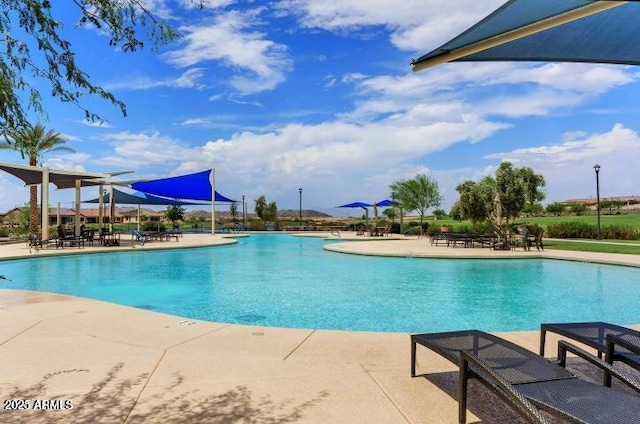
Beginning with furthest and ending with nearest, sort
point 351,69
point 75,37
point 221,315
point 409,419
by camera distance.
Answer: point 351,69 → point 221,315 → point 409,419 → point 75,37

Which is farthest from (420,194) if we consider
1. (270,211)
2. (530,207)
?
(270,211)

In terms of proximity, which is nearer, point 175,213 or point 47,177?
point 47,177

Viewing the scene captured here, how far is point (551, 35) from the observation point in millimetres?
2928

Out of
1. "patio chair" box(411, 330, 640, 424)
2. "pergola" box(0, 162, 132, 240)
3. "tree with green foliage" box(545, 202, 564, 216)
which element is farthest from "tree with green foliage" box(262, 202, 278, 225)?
"tree with green foliage" box(545, 202, 564, 216)

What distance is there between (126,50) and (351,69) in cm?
1519

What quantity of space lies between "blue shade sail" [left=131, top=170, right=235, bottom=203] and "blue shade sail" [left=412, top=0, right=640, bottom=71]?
66.5ft

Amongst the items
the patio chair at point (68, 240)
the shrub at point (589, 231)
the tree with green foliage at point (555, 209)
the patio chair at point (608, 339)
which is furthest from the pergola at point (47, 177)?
the tree with green foliage at point (555, 209)

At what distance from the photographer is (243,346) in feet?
13.1

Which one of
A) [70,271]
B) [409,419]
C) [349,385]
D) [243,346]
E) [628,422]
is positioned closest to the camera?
[628,422]

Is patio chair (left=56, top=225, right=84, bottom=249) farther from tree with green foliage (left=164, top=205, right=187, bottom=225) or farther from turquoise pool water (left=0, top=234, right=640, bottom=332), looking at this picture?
tree with green foliage (left=164, top=205, right=187, bottom=225)

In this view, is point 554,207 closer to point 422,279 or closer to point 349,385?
point 422,279

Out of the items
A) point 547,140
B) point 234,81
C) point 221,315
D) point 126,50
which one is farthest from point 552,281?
point 547,140

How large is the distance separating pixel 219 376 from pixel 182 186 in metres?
20.9

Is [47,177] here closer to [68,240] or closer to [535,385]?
[68,240]
